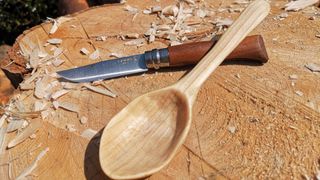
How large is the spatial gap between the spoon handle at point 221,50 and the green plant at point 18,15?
2.39 m

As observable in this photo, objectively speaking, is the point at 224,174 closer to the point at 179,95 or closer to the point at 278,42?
the point at 179,95

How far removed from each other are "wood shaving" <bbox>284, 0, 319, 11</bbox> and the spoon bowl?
848mm

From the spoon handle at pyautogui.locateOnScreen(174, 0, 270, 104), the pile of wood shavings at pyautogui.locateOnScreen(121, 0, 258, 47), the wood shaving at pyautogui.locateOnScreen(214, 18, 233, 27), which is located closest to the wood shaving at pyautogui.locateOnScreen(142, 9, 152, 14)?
the pile of wood shavings at pyautogui.locateOnScreen(121, 0, 258, 47)

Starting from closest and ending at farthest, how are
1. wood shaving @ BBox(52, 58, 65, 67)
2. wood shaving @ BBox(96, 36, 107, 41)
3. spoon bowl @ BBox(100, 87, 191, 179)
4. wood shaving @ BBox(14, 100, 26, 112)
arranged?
spoon bowl @ BBox(100, 87, 191, 179) < wood shaving @ BBox(14, 100, 26, 112) < wood shaving @ BBox(52, 58, 65, 67) < wood shaving @ BBox(96, 36, 107, 41)

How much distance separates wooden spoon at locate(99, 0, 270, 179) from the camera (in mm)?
1307

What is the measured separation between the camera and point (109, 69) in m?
1.63

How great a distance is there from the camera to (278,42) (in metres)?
1.73

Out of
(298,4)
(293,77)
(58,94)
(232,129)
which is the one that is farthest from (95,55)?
(298,4)

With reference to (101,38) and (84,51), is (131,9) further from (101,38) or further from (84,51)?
(84,51)

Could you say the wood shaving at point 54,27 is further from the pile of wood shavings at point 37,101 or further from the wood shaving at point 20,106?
the wood shaving at point 20,106

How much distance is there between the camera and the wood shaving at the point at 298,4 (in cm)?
193

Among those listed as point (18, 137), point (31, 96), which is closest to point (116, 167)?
point (18, 137)

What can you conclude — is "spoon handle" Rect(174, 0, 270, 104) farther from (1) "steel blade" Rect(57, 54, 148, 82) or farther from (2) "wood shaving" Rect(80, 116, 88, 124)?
(2) "wood shaving" Rect(80, 116, 88, 124)

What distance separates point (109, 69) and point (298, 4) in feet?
3.20
